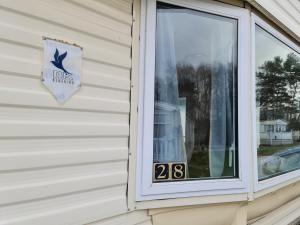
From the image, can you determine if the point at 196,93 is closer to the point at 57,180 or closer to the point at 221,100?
the point at 221,100

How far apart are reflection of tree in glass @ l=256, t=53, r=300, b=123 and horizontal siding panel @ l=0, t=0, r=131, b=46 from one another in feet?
4.55

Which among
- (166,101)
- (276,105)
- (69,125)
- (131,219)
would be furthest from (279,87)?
(69,125)

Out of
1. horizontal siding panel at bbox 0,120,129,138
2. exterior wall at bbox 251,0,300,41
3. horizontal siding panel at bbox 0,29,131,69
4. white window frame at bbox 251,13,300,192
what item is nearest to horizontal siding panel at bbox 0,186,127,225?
horizontal siding panel at bbox 0,120,129,138

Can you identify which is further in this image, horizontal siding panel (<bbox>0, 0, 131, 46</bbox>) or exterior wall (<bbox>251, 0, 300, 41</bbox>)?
exterior wall (<bbox>251, 0, 300, 41</bbox>)

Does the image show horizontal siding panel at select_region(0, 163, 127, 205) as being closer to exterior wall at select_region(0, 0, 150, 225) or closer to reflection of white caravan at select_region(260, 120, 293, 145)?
exterior wall at select_region(0, 0, 150, 225)

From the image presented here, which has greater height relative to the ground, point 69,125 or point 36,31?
point 36,31

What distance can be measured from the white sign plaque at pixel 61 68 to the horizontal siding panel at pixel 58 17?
0.11 m

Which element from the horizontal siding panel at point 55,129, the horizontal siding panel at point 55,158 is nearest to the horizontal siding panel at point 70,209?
the horizontal siding panel at point 55,158

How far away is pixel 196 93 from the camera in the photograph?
8.39ft

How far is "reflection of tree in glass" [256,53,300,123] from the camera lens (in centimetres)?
318

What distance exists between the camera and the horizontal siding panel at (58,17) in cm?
172

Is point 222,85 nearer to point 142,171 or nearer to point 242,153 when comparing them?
point 242,153

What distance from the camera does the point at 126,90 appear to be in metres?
2.18

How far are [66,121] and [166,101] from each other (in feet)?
2.38
